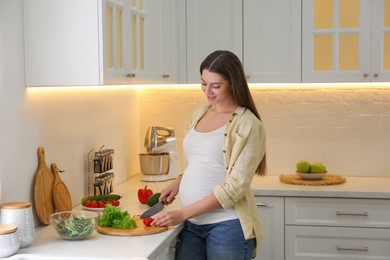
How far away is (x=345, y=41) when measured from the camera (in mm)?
A: 4238

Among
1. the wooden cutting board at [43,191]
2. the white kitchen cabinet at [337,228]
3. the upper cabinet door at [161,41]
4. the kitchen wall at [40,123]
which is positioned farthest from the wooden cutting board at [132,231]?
the white kitchen cabinet at [337,228]

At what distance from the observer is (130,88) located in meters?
4.66

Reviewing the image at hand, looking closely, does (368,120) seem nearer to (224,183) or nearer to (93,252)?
(224,183)

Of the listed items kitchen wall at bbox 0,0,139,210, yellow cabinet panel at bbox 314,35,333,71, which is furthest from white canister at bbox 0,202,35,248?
yellow cabinet panel at bbox 314,35,333,71

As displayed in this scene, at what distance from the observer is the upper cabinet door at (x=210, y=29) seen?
4.32 m

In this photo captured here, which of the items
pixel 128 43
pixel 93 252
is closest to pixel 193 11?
pixel 128 43

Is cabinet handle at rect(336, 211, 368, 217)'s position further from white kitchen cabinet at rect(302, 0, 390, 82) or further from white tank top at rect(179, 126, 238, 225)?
white tank top at rect(179, 126, 238, 225)

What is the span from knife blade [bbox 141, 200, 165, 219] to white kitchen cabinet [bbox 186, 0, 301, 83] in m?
1.31

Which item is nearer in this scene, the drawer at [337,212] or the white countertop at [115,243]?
the white countertop at [115,243]

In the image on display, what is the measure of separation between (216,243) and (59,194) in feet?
2.54

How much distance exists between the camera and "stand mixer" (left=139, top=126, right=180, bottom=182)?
4383mm

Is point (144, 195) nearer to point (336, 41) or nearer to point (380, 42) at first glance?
point (336, 41)

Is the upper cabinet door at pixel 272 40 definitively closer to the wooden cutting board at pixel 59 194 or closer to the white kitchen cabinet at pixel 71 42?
→ the white kitchen cabinet at pixel 71 42

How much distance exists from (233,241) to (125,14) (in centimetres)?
120
